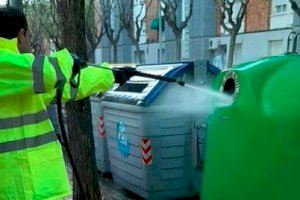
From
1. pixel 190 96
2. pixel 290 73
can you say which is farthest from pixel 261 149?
pixel 190 96

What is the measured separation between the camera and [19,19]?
7.68 ft

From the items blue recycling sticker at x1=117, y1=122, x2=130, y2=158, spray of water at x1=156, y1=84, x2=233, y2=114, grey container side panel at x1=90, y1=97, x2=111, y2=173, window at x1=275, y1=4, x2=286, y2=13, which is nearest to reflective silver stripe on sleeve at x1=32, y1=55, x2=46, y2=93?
spray of water at x1=156, y1=84, x2=233, y2=114

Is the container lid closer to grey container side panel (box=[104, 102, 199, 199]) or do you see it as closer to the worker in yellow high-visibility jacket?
grey container side panel (box=[104, 102, 199, 199])

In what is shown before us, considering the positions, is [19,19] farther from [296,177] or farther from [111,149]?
[111,149]

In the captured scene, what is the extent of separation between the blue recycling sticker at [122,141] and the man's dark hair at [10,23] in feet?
9.78

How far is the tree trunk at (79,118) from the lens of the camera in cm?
448

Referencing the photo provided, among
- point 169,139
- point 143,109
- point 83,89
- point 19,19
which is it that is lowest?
point 169,139

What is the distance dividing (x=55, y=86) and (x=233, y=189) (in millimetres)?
892

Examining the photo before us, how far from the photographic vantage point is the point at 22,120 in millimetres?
2229

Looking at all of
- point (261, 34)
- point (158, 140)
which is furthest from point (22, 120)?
point (261, 34)

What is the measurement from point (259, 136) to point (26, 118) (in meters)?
1.00

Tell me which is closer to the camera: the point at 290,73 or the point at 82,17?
the point at 290,73

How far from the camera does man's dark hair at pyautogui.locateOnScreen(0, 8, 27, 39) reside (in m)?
2.29

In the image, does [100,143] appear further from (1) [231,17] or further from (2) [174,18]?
(2) [174,18]
